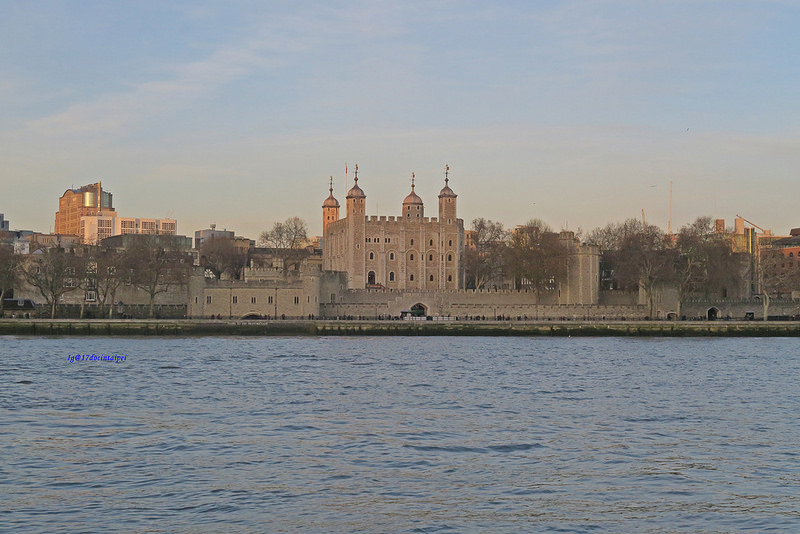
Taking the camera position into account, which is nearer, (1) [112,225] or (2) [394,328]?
(2) [394,328]

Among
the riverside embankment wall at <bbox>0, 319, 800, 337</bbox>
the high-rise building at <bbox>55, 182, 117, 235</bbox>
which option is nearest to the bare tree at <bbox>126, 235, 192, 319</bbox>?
the riverside embankment wall at <bbox>0, 319, 800, 337</bbox>

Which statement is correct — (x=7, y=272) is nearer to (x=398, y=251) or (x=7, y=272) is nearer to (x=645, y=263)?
(x=398, y=251)

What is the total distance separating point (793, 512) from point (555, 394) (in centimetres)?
1658

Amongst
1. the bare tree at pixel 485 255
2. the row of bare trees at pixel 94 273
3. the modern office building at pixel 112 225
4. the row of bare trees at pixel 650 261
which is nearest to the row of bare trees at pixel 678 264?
the row of bare trees at pixel 650 261

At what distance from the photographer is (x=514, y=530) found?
16.0m

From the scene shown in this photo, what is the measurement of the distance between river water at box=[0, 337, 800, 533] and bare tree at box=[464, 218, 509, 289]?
5305cm

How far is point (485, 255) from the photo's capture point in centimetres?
9900

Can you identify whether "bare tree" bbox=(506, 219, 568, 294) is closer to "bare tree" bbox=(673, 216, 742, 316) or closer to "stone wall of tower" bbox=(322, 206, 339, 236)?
"bare tree" bbox=(673, 216, 742, 316)

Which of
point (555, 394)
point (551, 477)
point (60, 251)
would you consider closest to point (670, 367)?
point (555, 394)

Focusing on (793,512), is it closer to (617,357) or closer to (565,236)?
(617,357)

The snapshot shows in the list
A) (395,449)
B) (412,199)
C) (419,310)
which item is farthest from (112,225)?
(395,449)

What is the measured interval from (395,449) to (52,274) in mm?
56274

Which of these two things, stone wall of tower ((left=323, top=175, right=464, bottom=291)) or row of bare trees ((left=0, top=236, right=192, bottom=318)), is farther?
stone wall of tower ((left=323, top=175, right=464, bottom=291))

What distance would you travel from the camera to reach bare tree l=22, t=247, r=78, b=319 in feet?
238
